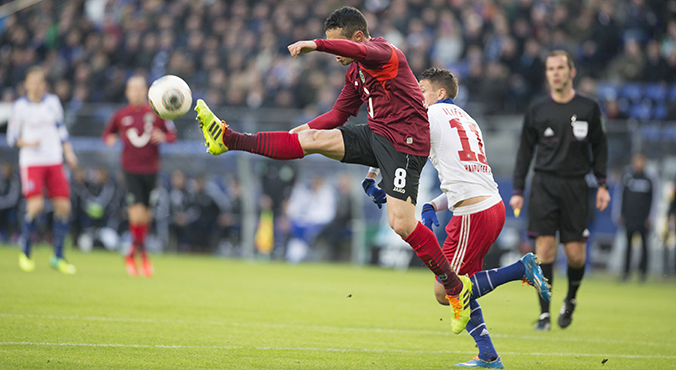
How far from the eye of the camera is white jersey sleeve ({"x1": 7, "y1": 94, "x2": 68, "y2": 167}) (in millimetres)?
10961

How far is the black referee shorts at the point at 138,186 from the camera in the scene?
36.4 ft

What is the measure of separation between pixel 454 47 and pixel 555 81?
10.8 metres

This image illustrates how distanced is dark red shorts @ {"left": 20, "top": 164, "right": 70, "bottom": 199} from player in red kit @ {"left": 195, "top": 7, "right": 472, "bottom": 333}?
22.0ft

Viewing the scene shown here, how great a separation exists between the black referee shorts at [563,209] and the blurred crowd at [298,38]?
9022 mm

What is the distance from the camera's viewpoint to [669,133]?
47.7 ft

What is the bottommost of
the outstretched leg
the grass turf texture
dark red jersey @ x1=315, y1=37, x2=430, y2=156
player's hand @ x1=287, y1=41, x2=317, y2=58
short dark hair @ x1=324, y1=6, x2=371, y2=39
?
the grass turf texture

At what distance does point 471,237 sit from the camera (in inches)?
212

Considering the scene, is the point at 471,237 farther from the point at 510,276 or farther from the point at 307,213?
the point at 307,213

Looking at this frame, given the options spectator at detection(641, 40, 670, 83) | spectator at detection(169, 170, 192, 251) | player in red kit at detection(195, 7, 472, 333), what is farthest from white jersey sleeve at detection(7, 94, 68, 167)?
spectator at detection(641, 40, 670, 83)

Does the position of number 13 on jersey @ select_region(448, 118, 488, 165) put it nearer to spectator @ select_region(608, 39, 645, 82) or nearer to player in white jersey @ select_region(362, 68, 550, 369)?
player in white jersey @ select_region(362, 68, 550, 369)

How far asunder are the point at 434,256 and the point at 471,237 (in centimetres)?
42

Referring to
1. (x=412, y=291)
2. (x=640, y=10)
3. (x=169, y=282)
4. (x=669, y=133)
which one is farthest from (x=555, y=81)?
(x=640, y=10)

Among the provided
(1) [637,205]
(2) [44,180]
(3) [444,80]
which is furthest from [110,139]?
(1) [637,205]

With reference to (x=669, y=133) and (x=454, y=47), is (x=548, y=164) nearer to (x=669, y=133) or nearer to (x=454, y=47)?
(x=669, y=133)
